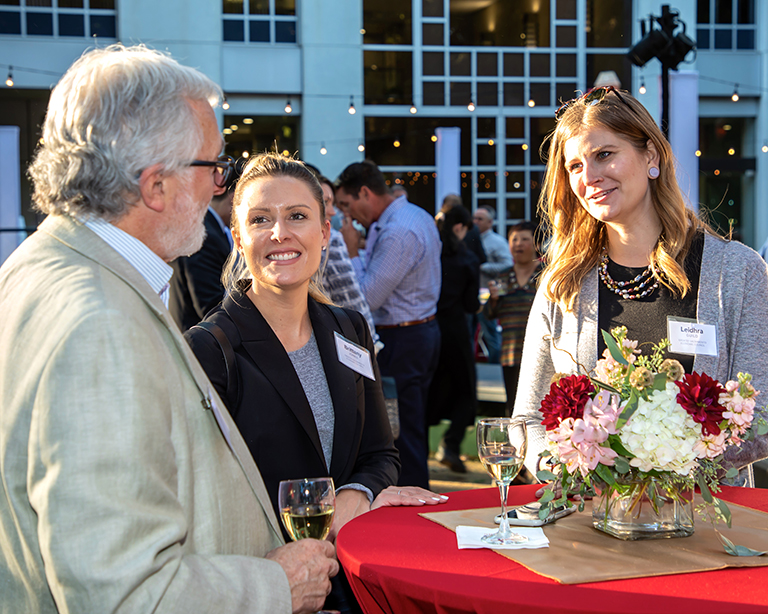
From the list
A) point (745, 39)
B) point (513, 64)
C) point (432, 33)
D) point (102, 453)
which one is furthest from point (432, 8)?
point (102, 453)

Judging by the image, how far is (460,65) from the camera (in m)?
14.1

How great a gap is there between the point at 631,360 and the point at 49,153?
1037mm

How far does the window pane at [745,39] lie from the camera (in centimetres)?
1510

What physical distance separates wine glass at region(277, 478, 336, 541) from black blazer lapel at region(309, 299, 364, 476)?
55 cm

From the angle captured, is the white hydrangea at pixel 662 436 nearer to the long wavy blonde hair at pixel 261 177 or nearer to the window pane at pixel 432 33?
the long wavy blonde hair at pixel 261 177

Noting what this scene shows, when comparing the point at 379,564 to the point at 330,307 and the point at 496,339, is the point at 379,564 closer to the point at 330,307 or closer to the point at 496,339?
the point at 330,307

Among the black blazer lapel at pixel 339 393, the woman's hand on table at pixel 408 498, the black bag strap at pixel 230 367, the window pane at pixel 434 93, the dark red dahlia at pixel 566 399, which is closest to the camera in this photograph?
the dark red dahlia at pixel 566 399

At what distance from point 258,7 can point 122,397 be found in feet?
43.2

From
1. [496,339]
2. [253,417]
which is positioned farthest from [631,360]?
[496,339]

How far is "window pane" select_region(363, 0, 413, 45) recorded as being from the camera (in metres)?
13.4

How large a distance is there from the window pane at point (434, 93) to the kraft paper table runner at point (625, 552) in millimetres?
13343

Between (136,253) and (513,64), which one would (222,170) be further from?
(513,64)

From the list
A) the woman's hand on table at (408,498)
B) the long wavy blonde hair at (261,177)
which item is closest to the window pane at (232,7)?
the long wavy blonde hair at (261,177)

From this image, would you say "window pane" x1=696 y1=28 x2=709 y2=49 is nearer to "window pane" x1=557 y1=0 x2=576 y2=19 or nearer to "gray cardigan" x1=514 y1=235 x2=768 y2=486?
"window pane" x1=557 y1=0 x2=576 y2=19
